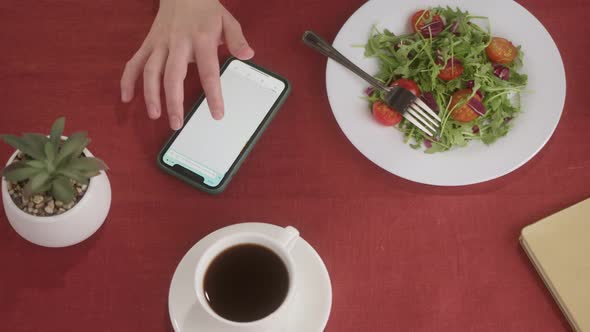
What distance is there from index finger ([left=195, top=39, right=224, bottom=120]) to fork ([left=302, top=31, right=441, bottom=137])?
0.55ft

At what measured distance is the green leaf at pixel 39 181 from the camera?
0.67 metres

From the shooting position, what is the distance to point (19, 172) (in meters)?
0.67

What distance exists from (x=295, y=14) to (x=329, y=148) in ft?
0.77

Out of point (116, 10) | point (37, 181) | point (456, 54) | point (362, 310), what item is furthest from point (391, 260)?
point (116, 10)

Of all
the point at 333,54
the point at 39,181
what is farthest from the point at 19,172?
the point at 333,54

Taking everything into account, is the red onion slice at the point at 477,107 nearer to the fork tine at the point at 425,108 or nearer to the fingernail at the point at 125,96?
the fork tine at the point at 425,108

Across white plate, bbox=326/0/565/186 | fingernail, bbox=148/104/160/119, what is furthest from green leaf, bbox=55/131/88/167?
white plate, bbox=326/0/565/186

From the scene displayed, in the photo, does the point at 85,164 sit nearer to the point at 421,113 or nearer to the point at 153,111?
the point at 153,111

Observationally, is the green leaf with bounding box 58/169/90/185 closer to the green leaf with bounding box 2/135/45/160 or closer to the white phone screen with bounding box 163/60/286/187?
the green leaf with bounding box 2/135/45/160

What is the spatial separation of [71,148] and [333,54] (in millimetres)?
399

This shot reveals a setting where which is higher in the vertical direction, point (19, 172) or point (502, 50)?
point (502, 50)

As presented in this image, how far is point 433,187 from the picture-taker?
850mm

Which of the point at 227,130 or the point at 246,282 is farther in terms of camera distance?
the point at 227,130

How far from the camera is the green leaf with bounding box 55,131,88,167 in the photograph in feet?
2.26
